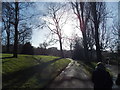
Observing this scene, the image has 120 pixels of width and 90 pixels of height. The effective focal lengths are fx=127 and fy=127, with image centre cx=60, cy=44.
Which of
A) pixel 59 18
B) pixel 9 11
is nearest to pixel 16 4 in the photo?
pixel 9 11

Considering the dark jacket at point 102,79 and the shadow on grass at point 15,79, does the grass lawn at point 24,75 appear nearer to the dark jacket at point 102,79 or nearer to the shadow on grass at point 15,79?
the shadow on grass at point 15,79

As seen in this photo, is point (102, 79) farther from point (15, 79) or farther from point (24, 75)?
point (24, 75)

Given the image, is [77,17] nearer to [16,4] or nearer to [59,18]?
[16,4]

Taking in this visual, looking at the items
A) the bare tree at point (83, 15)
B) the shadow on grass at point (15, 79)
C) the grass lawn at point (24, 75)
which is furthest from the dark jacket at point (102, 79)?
the bare tree at point (83, 15)

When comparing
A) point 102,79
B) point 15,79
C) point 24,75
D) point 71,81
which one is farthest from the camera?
point 24,75

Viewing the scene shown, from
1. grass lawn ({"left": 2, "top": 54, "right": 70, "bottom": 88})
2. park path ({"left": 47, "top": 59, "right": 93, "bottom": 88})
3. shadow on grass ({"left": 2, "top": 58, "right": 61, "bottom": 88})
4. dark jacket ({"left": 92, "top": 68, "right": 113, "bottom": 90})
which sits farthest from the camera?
park path ({"left": 47, "top": 59, "right": 93, "bottom": 88})

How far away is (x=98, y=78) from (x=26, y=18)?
1520 centimetres

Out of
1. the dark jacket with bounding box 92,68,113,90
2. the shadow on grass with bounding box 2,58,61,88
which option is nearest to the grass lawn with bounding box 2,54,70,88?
the shadow on grass with bounding box 2,58,61,88

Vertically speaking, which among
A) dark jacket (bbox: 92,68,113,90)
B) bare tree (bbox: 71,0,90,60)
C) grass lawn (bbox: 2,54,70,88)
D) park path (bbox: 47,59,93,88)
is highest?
bare tree (bbox: 71,0,90,60)

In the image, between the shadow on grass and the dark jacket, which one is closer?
the dark jacket

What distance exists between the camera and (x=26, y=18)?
58.3 feet

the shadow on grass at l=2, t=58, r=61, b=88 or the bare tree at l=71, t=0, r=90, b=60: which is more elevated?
the bare tree at l=71, t=0, r=90, b=60

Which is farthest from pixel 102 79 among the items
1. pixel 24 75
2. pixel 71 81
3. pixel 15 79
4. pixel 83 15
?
pixel 83 15

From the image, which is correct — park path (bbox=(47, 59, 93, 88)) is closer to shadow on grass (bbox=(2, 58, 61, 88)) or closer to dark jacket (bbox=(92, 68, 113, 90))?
shadow on grass (bbox=(2, 58, 61, 88))
